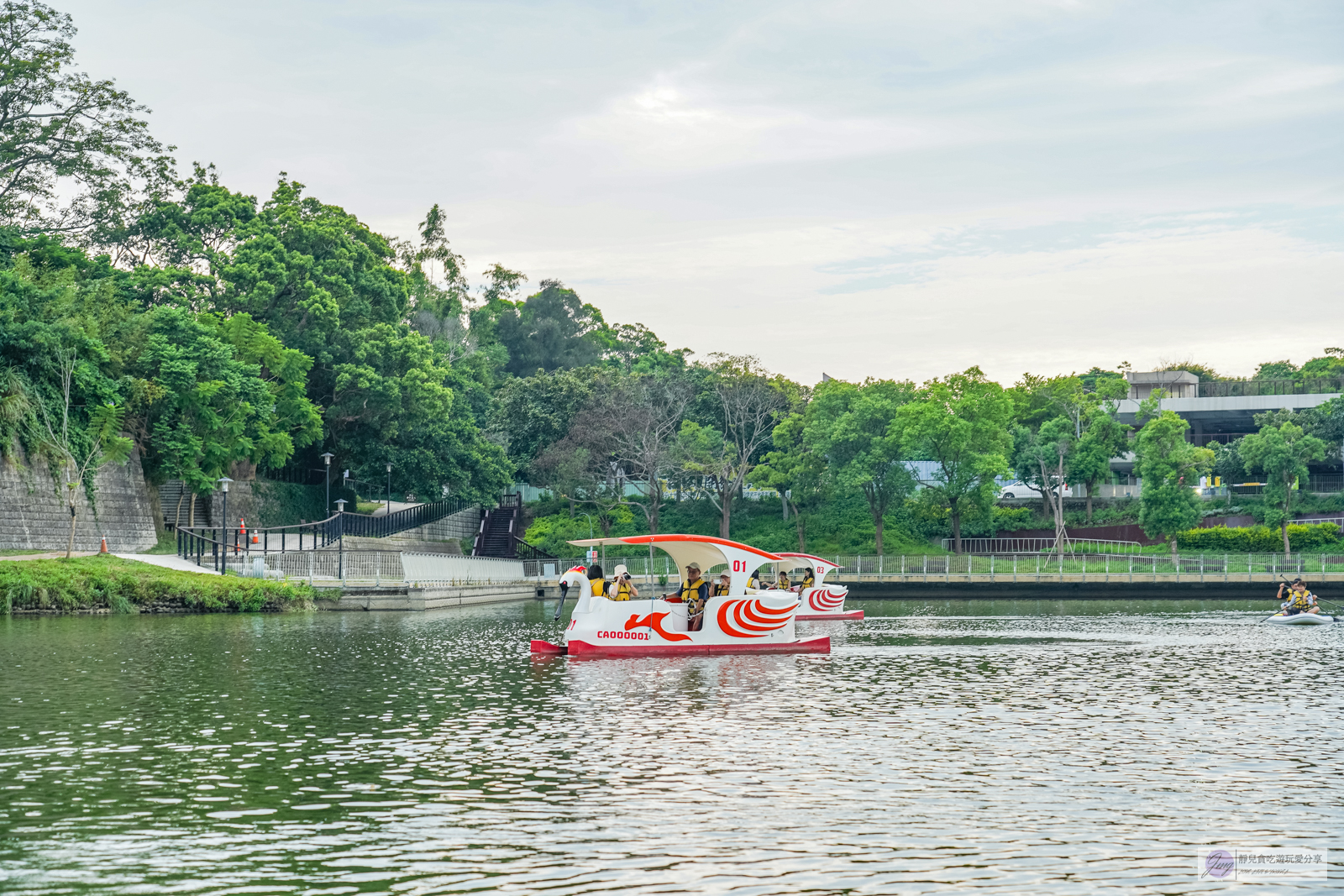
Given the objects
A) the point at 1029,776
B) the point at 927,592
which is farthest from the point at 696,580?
the point at 927,592

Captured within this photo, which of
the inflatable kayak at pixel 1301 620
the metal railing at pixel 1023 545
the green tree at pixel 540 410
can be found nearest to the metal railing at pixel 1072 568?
the metal railing at pixel 1023 545

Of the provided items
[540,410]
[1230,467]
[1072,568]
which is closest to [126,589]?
[1072,568]

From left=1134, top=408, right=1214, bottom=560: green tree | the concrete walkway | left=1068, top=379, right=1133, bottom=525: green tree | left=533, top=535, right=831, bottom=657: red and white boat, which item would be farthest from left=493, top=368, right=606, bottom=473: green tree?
left=533, top=535, right=831, bottom=657: red and white boat

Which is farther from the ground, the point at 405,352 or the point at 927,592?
the point at 405,352

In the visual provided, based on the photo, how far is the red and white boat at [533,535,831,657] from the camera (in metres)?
28.4

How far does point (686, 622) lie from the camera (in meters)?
29.4

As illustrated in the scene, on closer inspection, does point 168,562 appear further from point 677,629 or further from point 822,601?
point 677,629

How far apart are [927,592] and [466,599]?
21.5 metres

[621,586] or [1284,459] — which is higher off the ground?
[1284,459]

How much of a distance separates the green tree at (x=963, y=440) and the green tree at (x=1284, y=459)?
14496mm

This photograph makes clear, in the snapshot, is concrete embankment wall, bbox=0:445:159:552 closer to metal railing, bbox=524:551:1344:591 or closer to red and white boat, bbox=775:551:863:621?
metal railing, bbox=524:551:1344:591

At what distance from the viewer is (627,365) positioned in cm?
12269

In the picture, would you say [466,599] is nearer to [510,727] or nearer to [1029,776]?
[510,727]

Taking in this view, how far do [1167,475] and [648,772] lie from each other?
57.2 m
